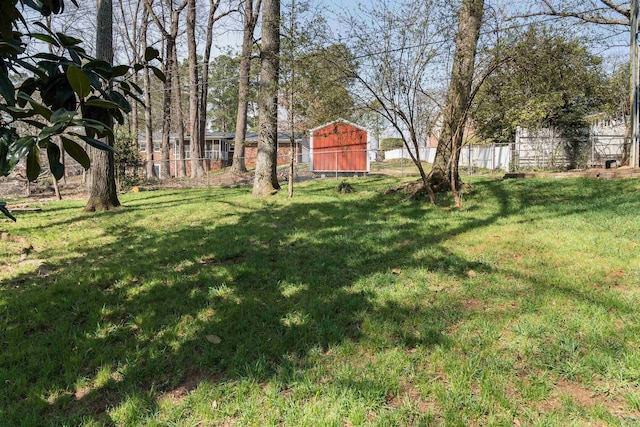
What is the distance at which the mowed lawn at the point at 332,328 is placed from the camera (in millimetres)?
1902

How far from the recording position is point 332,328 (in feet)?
8.69

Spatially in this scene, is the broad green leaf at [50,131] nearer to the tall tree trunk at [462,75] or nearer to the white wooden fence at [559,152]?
the tall tree trunk at [462,75]

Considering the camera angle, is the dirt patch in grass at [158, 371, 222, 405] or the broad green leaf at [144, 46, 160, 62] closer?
the broad green leaf at [144, 46, 160, 62]

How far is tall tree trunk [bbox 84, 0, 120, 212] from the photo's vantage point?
764 centimetres

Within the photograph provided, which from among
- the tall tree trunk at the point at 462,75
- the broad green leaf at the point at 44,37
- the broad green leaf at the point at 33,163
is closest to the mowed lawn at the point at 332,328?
the broad green leaf at the point at 33,163

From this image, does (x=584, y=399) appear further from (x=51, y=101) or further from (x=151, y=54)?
(x=51, y=101)

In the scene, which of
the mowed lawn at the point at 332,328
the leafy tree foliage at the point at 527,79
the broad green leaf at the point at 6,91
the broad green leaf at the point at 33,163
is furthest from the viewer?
the leafy tree foliage at the point at 527,79

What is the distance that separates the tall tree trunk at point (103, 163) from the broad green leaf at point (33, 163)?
25.7 feet

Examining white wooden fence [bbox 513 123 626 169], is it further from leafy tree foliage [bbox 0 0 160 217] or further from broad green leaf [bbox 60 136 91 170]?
broad green leaf [bbox 60 136 91 170]

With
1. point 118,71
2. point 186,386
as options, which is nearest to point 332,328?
point 186,386

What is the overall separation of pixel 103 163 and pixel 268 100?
381 centimetres

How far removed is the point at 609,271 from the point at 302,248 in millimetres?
3118

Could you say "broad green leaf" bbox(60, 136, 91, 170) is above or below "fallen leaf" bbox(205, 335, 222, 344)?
above

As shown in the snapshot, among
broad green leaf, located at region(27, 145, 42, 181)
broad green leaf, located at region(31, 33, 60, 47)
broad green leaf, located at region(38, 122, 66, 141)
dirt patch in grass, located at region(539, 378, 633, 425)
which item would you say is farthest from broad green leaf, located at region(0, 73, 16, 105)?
dirt patch in grass, located at region(539, 378, 633, 425)
